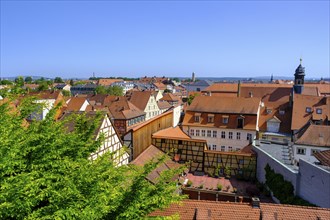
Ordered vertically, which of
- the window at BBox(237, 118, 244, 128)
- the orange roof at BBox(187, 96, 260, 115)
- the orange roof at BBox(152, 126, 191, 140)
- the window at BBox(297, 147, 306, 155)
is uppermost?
the orange roof at BBox(187, 96, 260, 115)

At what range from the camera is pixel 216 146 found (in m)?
33.7

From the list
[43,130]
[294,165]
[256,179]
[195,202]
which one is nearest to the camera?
[43,130]

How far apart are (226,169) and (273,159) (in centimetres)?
507

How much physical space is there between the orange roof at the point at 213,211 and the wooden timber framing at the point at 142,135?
1107 cm

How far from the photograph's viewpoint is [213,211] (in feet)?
41.7

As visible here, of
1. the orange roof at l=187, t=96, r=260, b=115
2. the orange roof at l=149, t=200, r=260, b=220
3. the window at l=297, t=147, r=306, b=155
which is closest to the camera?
the orange roof at l=149, t=200, r=260, b=220

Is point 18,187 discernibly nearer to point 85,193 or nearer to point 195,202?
point 85,193

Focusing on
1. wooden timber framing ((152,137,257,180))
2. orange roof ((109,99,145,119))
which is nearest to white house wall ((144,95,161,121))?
orange roof ((109,99,145,119))

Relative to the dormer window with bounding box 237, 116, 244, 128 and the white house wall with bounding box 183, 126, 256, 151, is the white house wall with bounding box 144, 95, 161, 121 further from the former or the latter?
the dormer window with bounding box 237, 116, 244, 128

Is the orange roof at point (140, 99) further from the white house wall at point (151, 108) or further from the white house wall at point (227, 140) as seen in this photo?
the white house wall at point (227, 140)

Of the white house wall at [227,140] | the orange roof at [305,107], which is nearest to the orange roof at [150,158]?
the white house wall at [227,140]

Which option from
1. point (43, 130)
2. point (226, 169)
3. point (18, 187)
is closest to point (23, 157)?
point (43, 130)

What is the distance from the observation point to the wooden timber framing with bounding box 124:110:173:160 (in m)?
23.7

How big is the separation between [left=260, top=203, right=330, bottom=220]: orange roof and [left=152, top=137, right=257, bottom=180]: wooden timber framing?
41.1 feet
